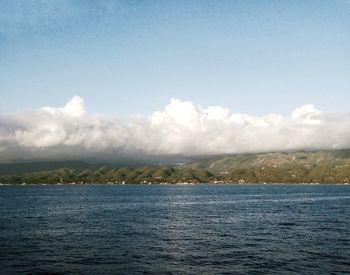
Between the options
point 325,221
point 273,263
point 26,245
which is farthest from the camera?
point 325,221

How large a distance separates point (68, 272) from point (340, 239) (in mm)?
64010

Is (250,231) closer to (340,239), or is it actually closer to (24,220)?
(340,239)

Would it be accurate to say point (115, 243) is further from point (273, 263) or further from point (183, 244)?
point (273, 263)

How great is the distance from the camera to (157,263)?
227 ft

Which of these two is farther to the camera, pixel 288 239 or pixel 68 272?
pixel 288 239

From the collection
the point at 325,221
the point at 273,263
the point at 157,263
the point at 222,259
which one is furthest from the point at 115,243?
the point at 325,221

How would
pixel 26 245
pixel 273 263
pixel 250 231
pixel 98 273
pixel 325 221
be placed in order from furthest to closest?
pixel 325 221 → pixel 250 231 → pixel 26 245 → pixel 273 263 → pixel 98 273

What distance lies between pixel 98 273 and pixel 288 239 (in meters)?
49.9

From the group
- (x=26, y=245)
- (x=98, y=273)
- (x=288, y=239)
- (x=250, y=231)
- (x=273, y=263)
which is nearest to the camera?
(x=98, y=273)

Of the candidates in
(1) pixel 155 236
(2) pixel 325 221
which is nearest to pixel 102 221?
(1) pixel 155 236

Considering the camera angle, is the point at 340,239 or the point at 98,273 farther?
the point at 340,239

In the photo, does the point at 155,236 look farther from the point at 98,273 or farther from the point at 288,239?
the point at 98,273

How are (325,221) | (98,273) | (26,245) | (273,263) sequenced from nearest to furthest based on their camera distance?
(98,273) < (273,263) < (26,245) < (325,221)

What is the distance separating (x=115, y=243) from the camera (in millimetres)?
89000
